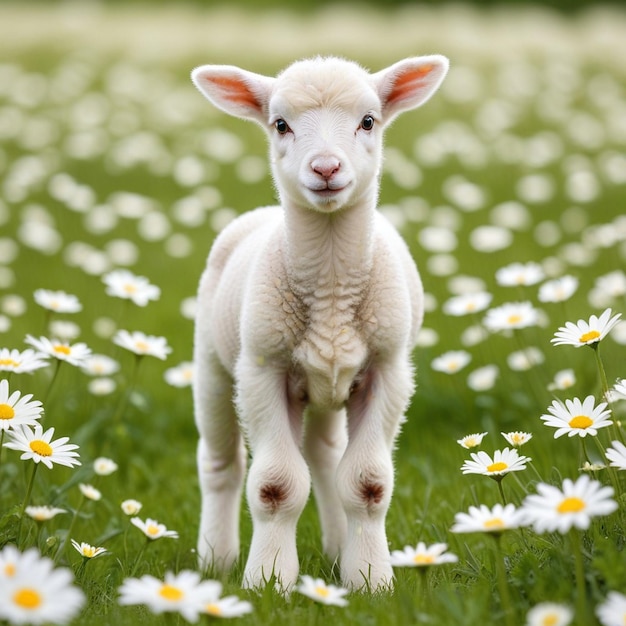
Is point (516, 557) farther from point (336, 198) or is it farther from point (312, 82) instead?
point (312, 82)

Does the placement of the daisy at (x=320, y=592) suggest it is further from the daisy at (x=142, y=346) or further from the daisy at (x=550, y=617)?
the daisy at (x=142, y=346)

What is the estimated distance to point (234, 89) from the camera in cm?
457

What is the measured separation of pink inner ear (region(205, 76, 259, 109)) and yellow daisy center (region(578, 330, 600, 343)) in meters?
1.68

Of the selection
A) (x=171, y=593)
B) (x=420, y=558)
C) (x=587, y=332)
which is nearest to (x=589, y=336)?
(x=587, y=332)

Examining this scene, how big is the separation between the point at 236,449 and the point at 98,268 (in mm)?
3014

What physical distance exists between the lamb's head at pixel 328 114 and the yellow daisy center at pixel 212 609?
63.7 inches

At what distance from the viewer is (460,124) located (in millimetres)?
14453

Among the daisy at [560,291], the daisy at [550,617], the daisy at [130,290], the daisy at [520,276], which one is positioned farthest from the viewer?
the daisy at [520,276]

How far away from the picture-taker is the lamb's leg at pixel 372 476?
4191mm

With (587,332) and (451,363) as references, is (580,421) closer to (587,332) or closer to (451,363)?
(587,332)

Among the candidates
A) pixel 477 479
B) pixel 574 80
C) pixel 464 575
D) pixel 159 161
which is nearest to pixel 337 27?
pixel 574 80

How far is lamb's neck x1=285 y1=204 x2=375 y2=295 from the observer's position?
426 centimetres

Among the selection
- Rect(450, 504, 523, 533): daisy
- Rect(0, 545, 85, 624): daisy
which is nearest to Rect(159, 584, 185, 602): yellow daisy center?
Rect(0, 545, 85, 624): daisy

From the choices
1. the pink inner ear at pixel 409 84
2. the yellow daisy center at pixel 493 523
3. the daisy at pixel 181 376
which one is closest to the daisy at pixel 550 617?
the yellow daisy center at pixel 493 523
